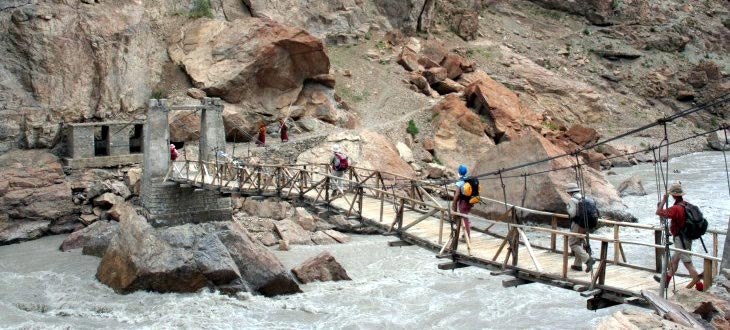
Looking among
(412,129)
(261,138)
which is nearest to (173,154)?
(261,138)

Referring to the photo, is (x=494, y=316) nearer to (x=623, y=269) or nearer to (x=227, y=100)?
(x=623, y=269)

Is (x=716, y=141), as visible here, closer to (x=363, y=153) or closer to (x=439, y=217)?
(x=363, y=153)

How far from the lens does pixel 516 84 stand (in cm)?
4291

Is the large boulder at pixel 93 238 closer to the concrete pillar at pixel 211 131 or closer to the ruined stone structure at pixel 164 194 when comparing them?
the ruined stone structure at pixel 164 194

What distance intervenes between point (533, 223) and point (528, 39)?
99.2 ft

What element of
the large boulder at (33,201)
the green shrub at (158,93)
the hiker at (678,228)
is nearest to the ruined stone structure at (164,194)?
the large boulder at (33,201)

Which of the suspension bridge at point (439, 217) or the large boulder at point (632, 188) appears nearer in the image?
the suspension bridge at point (439, 217)

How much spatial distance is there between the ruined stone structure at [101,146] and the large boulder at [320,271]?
1104cm

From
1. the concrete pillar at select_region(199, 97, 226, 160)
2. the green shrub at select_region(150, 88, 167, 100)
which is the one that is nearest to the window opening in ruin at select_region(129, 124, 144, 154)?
the green shrub at select_region(150, 88, 167, 100)

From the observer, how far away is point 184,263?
18.3 meters

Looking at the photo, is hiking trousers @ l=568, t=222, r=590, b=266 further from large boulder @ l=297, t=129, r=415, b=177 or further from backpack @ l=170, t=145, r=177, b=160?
large boulder @ l=297, t=129, r=415, b=177

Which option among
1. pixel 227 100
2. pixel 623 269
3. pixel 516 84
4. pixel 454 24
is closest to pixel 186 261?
pixel 623 269

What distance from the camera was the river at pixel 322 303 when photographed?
16031 millimetres

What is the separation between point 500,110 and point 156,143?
67.5 ft
